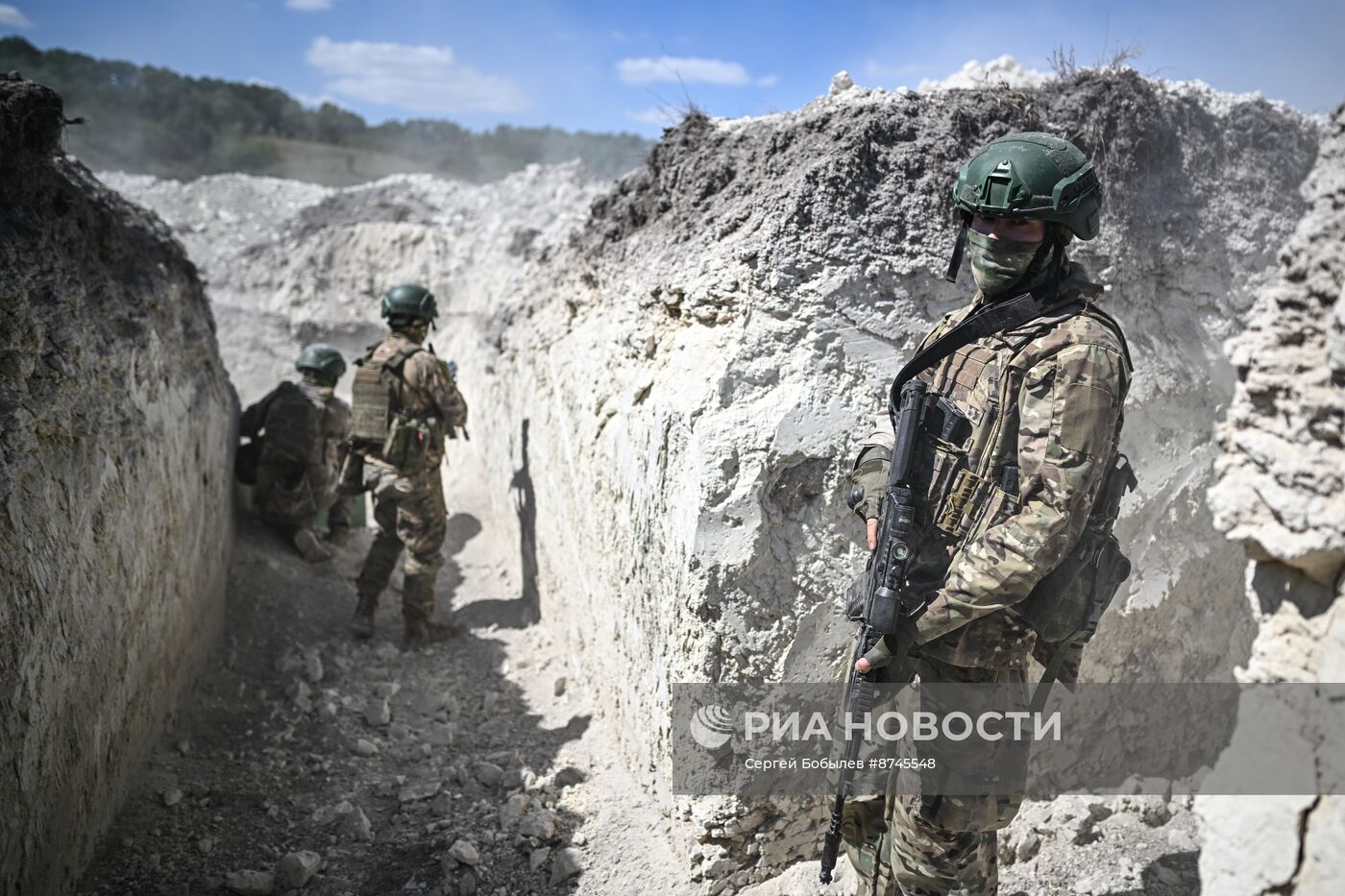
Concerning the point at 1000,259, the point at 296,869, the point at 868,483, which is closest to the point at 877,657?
the point at 868,483

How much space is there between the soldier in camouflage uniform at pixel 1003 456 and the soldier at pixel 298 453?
500 centimetres

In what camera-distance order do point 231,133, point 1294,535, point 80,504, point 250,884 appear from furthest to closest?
point 231,133 → point 250,884 → point 80,504 → point 1294,535

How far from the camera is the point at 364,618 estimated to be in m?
5.83

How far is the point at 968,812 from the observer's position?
7.71 ft

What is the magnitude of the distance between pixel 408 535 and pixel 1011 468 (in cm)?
452

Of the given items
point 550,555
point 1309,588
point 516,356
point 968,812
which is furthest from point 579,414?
point 1309,588

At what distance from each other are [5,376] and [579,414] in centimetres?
261

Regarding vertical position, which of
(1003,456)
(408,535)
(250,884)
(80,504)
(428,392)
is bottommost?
(250,884)

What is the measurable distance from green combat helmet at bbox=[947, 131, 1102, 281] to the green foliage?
2708 centimetres

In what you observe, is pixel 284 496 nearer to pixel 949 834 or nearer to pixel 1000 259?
pixel 949 834

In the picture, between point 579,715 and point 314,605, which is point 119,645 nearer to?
point 579,715

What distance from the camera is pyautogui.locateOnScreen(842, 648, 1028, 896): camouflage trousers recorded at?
2.36 meters

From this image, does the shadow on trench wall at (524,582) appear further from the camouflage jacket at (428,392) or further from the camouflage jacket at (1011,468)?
the camouflage jacket at (1011,468)

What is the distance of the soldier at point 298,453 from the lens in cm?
639
